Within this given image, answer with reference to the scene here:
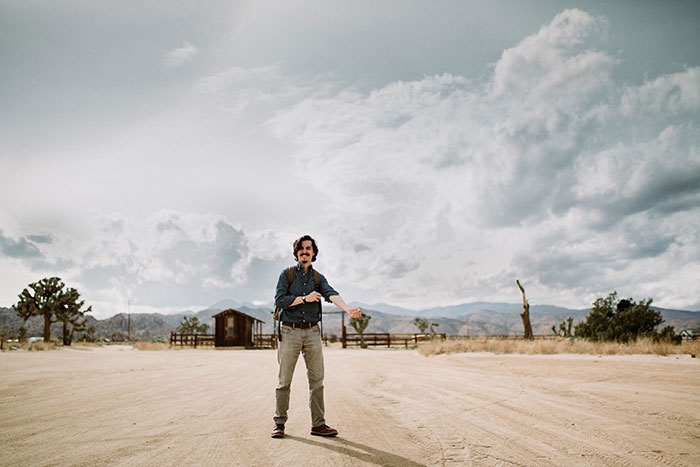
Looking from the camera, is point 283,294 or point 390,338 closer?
point 283,294

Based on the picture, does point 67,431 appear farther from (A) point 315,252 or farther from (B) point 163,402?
(A) point 315,252

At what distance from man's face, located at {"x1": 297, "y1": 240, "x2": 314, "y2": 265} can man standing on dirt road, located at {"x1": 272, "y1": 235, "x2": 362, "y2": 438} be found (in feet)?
0.44

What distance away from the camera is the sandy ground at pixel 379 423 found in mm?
3645

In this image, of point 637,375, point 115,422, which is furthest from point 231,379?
point 637,375

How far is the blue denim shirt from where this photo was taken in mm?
4648

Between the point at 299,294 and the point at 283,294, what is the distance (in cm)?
17

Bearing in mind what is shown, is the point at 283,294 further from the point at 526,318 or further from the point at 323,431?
the point at 526,318

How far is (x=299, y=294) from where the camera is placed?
15.8 feet

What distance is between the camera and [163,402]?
6691mm

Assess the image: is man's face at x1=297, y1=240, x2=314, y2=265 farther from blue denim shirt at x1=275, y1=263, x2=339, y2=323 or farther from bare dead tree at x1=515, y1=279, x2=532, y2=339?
bare dead tree at x1=515, y1=279, x2=532, y2=339

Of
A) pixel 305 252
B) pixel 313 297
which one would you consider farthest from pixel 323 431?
pixel 305 252

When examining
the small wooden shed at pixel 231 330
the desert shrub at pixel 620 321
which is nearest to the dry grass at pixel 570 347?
the desert shrub at pixel 620 321

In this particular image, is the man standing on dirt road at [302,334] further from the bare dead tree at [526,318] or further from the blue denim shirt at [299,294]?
the bare dead tree at [526,318]

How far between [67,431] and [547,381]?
7.96m
